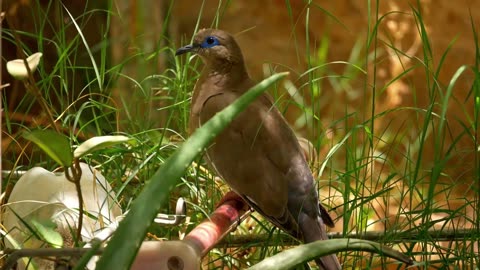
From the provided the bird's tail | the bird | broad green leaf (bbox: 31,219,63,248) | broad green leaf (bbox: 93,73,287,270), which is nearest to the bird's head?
the bird

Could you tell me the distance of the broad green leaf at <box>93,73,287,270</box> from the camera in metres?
0.87

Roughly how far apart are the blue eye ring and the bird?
142 mm

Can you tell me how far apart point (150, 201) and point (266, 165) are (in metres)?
0.99

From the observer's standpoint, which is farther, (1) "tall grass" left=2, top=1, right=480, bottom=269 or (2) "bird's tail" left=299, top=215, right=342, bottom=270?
(2) "bird's tail" left=299, top=215, right=342, bottom=270

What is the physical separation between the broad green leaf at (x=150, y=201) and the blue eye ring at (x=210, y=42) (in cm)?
116

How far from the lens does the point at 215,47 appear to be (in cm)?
210

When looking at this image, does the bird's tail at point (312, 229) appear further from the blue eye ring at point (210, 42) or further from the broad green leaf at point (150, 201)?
the broad green leaf at point (150, 201)

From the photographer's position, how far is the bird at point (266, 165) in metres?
1.78

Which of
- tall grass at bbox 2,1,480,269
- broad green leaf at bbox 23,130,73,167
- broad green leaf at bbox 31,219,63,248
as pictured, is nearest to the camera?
broad green leaf at bbox 23,130,73,167

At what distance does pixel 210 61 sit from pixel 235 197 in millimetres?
394

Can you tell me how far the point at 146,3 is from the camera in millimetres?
3422

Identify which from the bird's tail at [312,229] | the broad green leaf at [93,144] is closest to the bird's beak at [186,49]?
the bird's tail at [312,229]

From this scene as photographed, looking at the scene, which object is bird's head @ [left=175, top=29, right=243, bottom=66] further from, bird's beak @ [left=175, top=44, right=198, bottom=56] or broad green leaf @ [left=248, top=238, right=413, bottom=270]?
broad green leaf @ [left=248, top=238, right=413, bottom=270]

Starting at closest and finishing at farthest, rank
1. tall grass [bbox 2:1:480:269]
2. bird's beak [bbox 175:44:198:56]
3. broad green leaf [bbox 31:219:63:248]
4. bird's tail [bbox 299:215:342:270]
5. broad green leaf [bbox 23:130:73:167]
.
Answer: broad green leaf [bbox 23:130:73:167], broad green leaf [bbox 31:219:63:248], tall grass [bbox 2:1:480:269], bird's tail [bbox 299:215:342:270], bird's beak [bbox 175:44:198:56]
